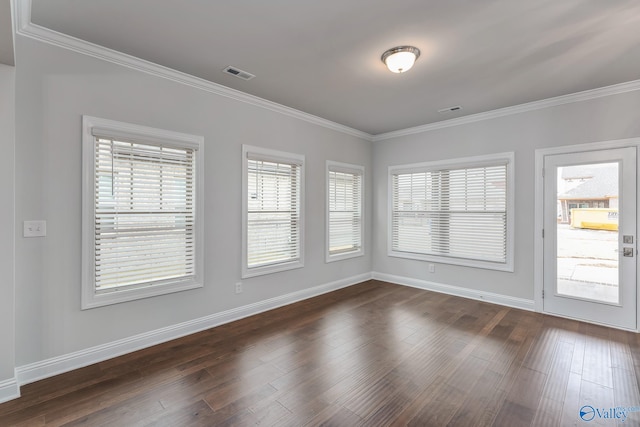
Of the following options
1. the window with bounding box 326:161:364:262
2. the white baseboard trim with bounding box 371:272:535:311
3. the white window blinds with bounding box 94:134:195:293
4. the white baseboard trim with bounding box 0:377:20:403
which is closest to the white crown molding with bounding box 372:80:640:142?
the window with bounding box 326:161:364:262

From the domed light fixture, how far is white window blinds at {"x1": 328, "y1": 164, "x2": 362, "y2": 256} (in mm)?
2310

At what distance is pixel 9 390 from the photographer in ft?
7.13

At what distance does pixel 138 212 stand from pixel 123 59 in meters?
1.44

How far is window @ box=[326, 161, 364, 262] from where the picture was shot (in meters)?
5.05

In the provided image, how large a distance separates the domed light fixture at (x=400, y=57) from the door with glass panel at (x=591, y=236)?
8.40 feet

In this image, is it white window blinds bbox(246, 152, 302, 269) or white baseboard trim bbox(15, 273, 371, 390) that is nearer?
white baseboard trim bbox(15, 273, 371, 390)

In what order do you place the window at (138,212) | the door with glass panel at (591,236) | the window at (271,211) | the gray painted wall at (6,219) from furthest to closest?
the window at (271,211), the door with glass panel at (591,236), the window at (138,212), the gray painted wall at (6,219)

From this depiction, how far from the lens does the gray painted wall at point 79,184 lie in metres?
2.40

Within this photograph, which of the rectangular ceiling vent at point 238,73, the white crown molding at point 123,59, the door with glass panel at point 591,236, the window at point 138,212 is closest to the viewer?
the white crown molding at point 123,59

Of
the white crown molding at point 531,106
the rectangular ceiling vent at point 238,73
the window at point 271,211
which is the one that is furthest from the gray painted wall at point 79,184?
the white crown molding at point 531,106

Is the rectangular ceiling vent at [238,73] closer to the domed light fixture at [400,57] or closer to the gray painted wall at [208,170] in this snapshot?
the gray painted wall at [208,170]

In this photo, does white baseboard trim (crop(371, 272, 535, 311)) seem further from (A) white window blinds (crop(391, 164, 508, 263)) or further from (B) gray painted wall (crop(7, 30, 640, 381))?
(A) white window blinds (crop(391, 164, 508, 263))

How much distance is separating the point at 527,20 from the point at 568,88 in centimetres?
184

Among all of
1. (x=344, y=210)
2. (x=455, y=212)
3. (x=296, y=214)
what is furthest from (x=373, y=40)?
(x=455, y=212)
